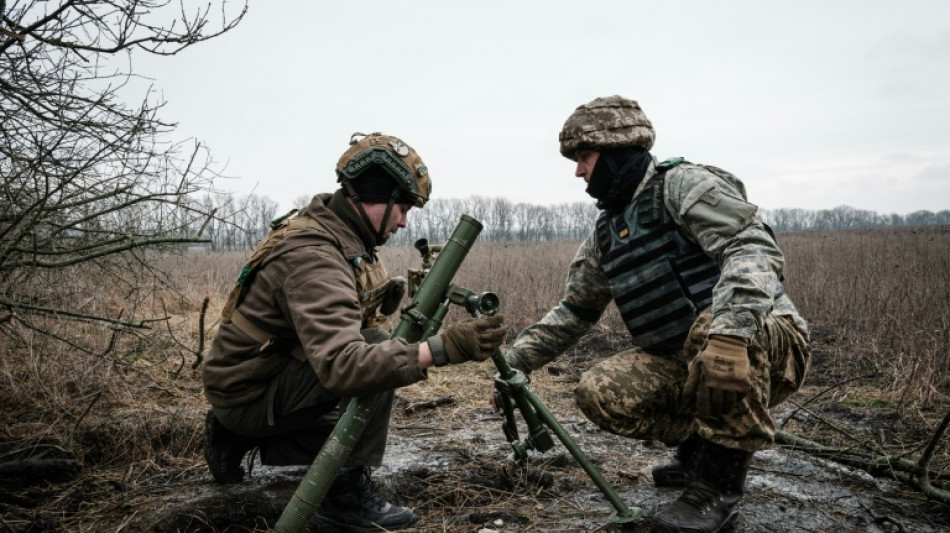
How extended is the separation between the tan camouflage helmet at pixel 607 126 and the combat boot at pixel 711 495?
153 cm

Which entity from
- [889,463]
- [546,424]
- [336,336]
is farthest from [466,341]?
[889,463]

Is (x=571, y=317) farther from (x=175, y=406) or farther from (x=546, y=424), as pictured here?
(x=175, y=406)

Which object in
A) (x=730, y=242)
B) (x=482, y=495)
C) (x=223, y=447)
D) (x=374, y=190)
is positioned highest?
(x=374, y=190)

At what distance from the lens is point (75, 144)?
3672mm

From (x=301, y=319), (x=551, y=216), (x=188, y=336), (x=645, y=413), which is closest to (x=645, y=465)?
(x=645, y=413)

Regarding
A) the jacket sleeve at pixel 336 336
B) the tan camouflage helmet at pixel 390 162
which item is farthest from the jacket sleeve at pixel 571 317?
the jacket sleeve at pixel 336 336

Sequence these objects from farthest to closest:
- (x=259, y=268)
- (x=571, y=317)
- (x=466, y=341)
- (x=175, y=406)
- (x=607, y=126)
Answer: (x=175, y=406) < (x=571, y=317) < (x=607, y=126) < (x=259, y=268) < (x=466, y=341)

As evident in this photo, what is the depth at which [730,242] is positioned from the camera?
2301 millimetres

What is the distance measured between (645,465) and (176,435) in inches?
119

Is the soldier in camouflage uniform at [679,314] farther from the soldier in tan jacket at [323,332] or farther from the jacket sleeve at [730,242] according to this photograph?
the soldier in tan jacket at [323,332]

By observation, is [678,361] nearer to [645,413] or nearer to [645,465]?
[645,413]

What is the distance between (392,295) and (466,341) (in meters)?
0.94

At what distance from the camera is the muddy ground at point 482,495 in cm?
249

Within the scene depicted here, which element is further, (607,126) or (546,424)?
(607,126)
